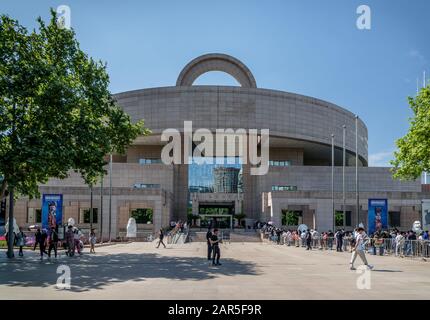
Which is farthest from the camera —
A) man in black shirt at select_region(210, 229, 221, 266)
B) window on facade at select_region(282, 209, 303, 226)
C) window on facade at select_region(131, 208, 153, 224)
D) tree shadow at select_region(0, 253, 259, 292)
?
window on facade at select_region(282, 209, 303, 226)

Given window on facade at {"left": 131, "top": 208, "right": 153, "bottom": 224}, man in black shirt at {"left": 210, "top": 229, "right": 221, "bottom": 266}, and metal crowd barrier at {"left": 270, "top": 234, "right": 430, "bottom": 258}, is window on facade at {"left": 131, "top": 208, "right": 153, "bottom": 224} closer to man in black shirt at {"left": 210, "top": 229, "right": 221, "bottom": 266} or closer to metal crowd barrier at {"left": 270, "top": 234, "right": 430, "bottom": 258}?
metal crowd barrier at {"left": 270, "top": 234, "right": 430, "bottom": 258}

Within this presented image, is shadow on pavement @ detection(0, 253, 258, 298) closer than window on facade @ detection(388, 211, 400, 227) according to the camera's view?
Yes

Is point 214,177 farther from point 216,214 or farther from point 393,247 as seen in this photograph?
point 393,247

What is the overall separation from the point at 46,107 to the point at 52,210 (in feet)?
42.4

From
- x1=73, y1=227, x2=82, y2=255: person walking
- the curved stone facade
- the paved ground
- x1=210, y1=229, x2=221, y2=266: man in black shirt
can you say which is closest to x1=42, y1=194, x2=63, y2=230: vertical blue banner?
x1=73, y1=227, x2=82, y2=255: person walking

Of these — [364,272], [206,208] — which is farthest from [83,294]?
[206,208]

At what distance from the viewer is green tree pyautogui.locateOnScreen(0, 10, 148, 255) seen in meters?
22.2

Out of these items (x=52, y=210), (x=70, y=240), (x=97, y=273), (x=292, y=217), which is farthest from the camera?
(x=292, y=217)

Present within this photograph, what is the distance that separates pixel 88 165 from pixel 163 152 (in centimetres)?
5534

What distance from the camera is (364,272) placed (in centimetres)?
1783

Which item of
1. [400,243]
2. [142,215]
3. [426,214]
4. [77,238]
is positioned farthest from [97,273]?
[142,215]

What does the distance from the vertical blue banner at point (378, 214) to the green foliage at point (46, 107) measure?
1986 centimetres

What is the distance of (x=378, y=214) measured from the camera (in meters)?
33.9

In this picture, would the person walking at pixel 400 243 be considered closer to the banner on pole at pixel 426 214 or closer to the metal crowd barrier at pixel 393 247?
the metal crowd barrier at pixel 393 247
